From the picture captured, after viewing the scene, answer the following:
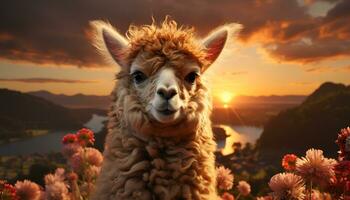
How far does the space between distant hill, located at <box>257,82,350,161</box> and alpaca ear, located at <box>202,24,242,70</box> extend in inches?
260

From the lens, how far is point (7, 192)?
4598 mm

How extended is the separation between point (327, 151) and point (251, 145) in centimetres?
202

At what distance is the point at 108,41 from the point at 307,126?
28.2 feet

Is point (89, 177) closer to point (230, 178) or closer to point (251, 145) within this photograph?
point (230, 178)

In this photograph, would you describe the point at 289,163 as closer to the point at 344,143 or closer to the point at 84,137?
the point at 344,143

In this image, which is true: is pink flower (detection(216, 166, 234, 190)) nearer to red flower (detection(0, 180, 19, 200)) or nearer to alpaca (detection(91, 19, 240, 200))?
alpaca (detection(91, 19, 240, 200))

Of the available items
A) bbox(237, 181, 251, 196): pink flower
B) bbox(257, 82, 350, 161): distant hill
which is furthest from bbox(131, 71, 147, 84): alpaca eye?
bbox(257, 82, 350, 161): distant hill

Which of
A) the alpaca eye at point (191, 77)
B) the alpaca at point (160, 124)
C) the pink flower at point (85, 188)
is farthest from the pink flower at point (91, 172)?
the alpaca eye at point (191, 77)

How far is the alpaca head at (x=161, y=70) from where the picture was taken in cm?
356

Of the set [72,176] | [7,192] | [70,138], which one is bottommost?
[7,192]

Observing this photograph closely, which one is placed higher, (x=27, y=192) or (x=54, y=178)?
(x=54, y=178)

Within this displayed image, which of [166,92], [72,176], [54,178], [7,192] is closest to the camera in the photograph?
[166,92]

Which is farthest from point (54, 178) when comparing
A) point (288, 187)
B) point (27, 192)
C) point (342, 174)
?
point (342, 174)

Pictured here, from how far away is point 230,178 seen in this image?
5.29 meters
